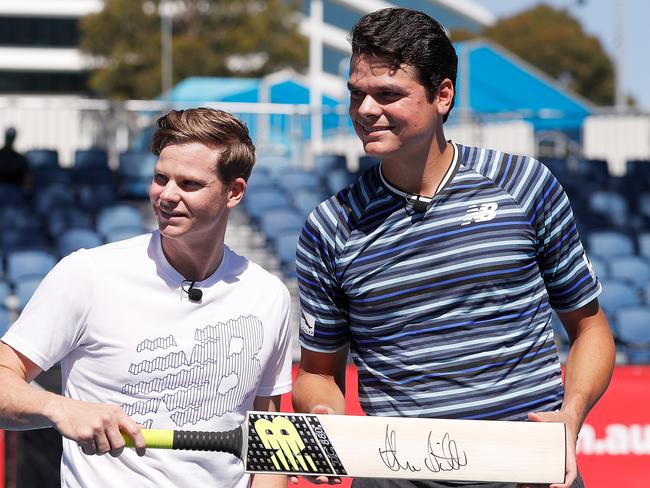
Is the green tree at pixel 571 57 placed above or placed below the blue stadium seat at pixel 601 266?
above

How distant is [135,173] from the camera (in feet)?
47.2

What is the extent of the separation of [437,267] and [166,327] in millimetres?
706

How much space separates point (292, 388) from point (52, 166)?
37.1 feet

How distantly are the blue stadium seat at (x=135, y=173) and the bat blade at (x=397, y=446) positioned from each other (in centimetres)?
1172

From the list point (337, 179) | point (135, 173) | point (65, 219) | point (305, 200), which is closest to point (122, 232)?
point (65, 219)

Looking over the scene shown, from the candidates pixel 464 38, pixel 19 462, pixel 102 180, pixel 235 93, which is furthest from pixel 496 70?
pixel 464 38

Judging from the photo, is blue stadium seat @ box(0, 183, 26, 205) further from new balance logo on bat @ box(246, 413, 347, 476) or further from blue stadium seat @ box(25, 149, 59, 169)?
new balance logo on bat @ box(246, 413, 347, 476)

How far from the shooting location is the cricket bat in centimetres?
248

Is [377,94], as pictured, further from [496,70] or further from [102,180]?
[496,70]

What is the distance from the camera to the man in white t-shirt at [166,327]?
282 cm

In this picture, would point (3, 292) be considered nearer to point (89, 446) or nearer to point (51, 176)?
point (51, 176)

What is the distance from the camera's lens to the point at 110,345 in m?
2.87

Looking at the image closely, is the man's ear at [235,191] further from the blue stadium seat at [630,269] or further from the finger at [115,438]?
the blue stadium seat at [630,269]

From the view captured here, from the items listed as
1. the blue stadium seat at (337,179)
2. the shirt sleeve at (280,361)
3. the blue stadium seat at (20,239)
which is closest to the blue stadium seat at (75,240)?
the blue stadium seat at (20,239)
